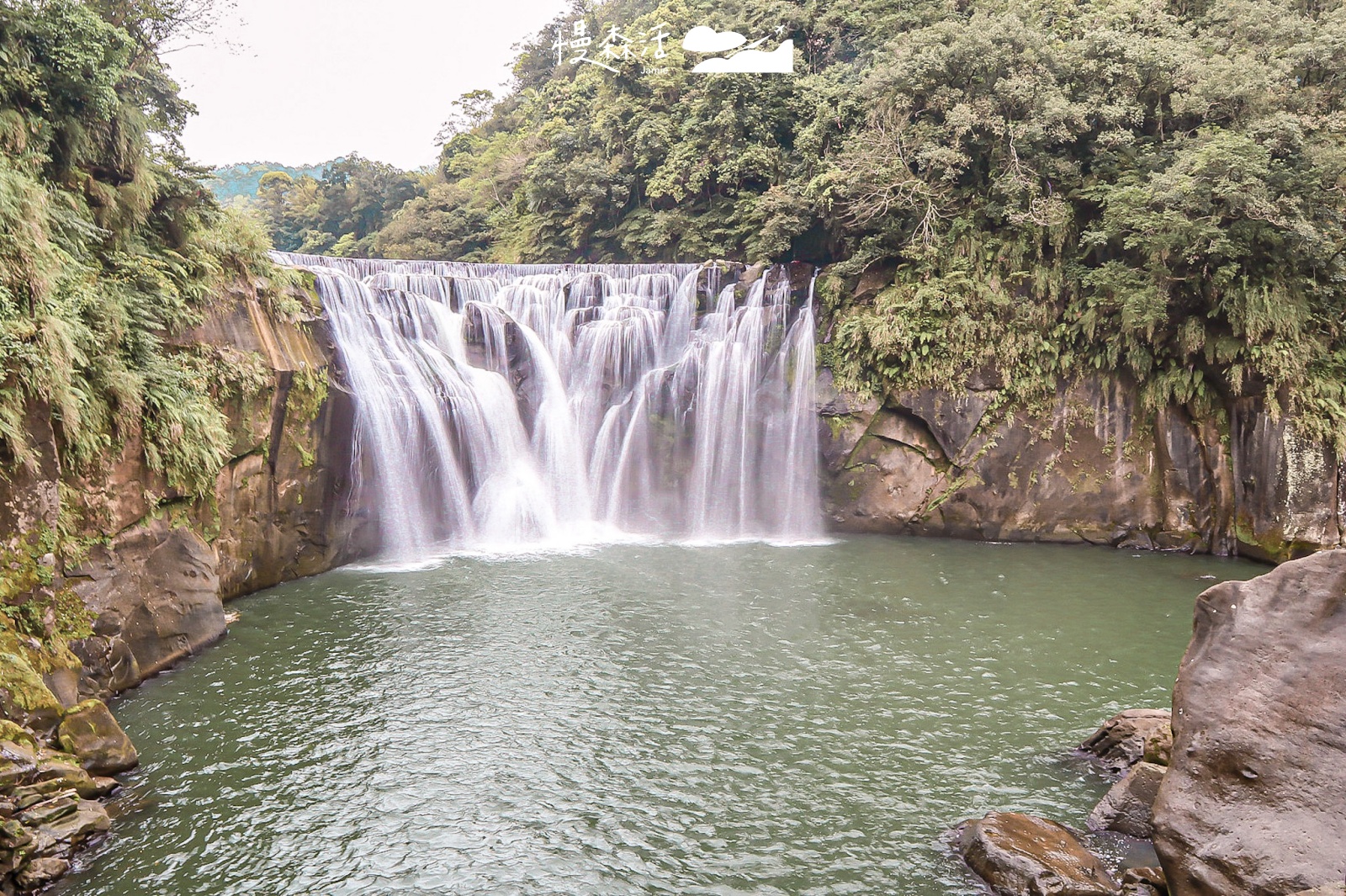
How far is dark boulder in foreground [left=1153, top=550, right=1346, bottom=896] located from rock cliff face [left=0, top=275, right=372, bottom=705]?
9.45m

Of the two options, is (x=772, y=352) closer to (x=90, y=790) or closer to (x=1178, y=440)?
(x=1178, y=440)

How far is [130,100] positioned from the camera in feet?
35.6

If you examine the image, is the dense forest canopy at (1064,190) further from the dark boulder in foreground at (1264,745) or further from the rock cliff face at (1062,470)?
the dark boulder in foreground at (1264,745)

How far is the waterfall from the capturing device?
16641mm

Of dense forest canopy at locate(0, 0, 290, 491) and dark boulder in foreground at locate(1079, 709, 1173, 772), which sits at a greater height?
dense forest canopy at locate(0, 0, 290, 491)

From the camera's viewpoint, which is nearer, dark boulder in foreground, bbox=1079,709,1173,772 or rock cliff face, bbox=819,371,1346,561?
→ dark boulder in foreground, bbox=1079,709,1173,772

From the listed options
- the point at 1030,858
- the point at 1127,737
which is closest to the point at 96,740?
the point at 1030,858

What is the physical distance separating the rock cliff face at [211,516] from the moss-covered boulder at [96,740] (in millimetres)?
507

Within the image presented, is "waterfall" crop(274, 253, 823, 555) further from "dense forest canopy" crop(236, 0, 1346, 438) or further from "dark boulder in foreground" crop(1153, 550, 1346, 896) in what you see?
"dark boulder in foreground" crop(1153, 550, 1346, 896)

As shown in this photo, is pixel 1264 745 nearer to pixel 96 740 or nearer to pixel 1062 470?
pixel 96 740

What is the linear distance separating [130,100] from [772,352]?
43.9ft

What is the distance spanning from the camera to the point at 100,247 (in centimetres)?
1038

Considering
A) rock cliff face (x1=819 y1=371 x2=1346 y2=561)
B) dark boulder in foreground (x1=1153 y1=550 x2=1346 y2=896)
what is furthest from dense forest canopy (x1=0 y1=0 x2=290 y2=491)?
rock cliff face (x1=819 y1=371 x2=1346 y2=561)

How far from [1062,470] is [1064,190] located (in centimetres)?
633
